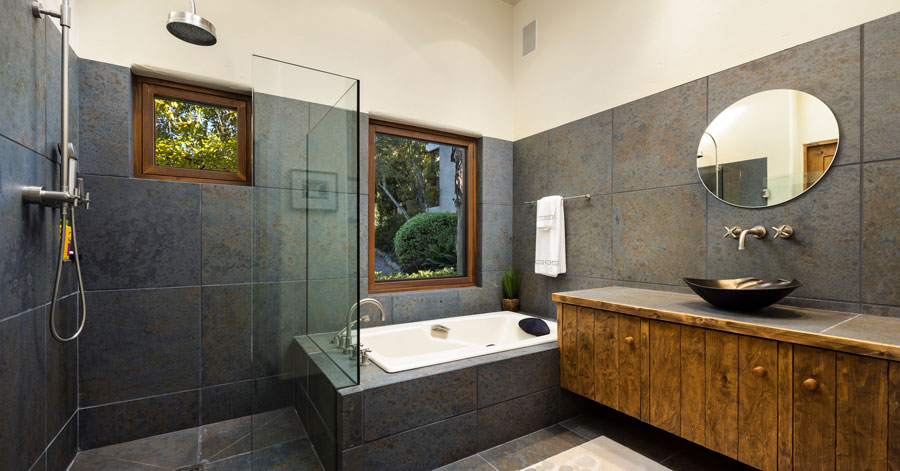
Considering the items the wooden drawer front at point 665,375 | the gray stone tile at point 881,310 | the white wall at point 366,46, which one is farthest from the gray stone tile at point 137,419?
the gray stone tile at point 881,310

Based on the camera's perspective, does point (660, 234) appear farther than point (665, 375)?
Yes

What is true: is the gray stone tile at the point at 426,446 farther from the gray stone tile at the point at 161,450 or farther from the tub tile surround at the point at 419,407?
the gray stone tile at the point at 161,450

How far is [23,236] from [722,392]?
2765 millimetres

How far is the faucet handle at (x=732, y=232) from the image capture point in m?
1.93

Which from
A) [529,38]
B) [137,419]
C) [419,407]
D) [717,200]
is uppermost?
[529,38]

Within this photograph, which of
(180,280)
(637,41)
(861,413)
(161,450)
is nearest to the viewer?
(861,413)

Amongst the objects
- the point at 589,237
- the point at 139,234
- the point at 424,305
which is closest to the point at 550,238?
the point at 589,237

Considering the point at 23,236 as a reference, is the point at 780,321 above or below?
below

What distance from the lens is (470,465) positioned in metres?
1.83

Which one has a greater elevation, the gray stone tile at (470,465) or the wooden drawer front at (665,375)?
the wooden drawer front at (665,375)

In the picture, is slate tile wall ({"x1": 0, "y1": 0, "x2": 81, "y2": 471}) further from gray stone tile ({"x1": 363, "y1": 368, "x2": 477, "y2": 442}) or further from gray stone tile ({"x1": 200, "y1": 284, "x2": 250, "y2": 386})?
gray stone tile ({"x1": 363, "y1": 368, "x2": 477, "y2": 442})

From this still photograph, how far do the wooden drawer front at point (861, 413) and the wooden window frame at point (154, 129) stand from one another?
295cm

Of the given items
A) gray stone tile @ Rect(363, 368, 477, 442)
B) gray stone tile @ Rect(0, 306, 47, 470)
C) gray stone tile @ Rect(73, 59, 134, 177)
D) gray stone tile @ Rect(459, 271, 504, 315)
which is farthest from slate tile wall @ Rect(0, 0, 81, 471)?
gray stone tile @ Rect(459, 271, 504, 315)

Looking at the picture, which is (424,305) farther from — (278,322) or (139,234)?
(139,234)
